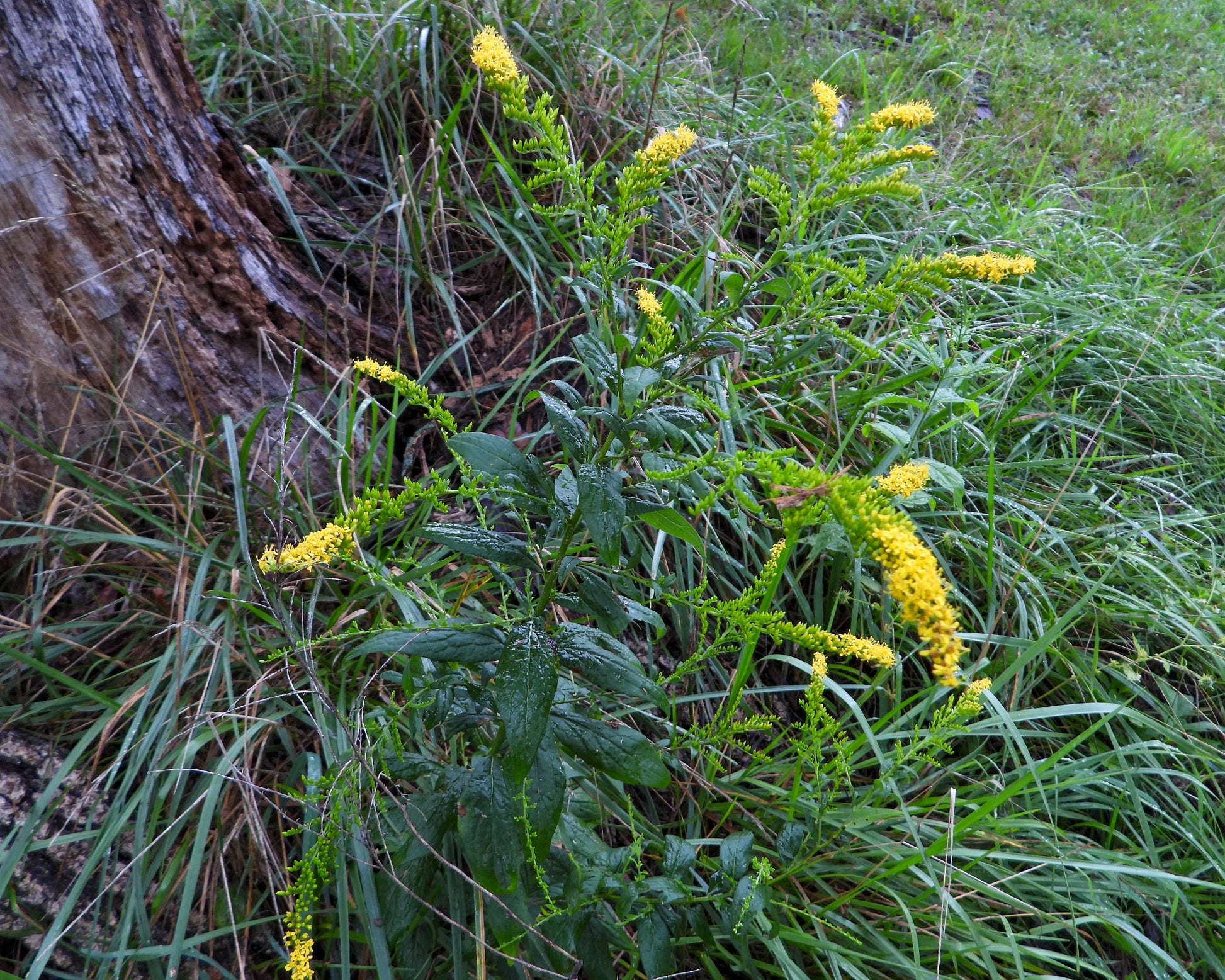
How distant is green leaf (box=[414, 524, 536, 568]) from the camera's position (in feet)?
3.80

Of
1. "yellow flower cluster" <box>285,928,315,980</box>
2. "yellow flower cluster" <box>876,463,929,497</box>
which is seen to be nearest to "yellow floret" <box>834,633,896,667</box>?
"yellow flower cluster" <box>876,463,929,497</box>

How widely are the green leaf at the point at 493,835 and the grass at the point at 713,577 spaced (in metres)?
0.19

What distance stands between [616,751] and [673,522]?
0.37 m

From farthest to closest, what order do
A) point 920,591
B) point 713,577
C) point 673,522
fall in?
1. point 713,577
2. point 673,522
3. point 920,591

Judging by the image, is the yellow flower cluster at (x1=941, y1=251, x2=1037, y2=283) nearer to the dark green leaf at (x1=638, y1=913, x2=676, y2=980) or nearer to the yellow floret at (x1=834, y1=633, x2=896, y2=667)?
the yellow floret at (x1=834, y1=633, x2=896, y2=667)

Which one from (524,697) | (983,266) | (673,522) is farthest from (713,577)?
(983,266)

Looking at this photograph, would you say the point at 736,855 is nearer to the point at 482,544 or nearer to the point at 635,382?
the point at 482,544

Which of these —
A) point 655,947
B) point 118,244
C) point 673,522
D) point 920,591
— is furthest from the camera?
point 118,244

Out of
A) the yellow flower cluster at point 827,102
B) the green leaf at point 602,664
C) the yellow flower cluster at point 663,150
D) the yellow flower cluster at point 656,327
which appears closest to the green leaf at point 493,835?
the green leaf at point 602,664

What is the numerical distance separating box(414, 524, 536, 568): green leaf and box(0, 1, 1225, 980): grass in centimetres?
19

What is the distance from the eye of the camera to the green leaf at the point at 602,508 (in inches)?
40.8

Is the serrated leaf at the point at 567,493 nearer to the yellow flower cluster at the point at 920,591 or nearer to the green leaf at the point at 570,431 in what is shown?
the green leaf at the point at 570,431

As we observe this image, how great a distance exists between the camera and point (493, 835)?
1.19 metres

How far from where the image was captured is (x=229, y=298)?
1935 millimetres
